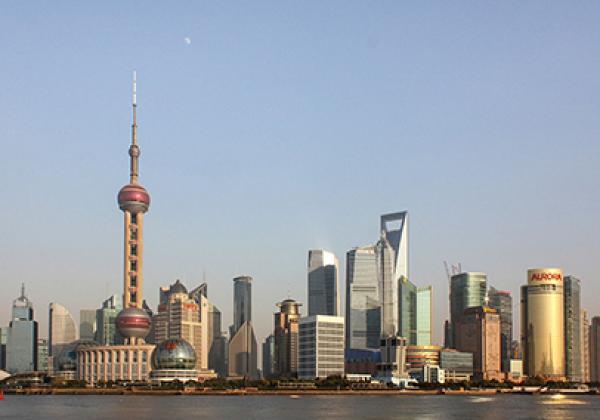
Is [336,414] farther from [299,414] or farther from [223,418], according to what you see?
[223,418]

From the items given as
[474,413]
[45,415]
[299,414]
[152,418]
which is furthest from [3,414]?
[474,413]

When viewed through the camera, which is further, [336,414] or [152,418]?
[336,414]

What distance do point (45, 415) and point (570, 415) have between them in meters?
104

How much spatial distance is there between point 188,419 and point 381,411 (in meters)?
45.0

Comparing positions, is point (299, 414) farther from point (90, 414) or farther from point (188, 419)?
point (90, 414)

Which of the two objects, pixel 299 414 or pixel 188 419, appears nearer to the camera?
pixel 188 419

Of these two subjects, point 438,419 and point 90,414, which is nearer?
point 438,419

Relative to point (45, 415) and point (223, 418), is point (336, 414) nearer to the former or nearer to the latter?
point (223, 418)

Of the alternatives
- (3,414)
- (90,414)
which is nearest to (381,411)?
(90,414)

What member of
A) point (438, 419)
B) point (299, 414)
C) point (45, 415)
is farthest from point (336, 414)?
point (45, 415)

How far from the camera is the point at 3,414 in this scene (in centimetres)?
19238

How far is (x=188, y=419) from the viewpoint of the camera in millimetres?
170500

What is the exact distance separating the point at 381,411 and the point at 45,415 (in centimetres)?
6684

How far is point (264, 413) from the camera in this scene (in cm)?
19238
